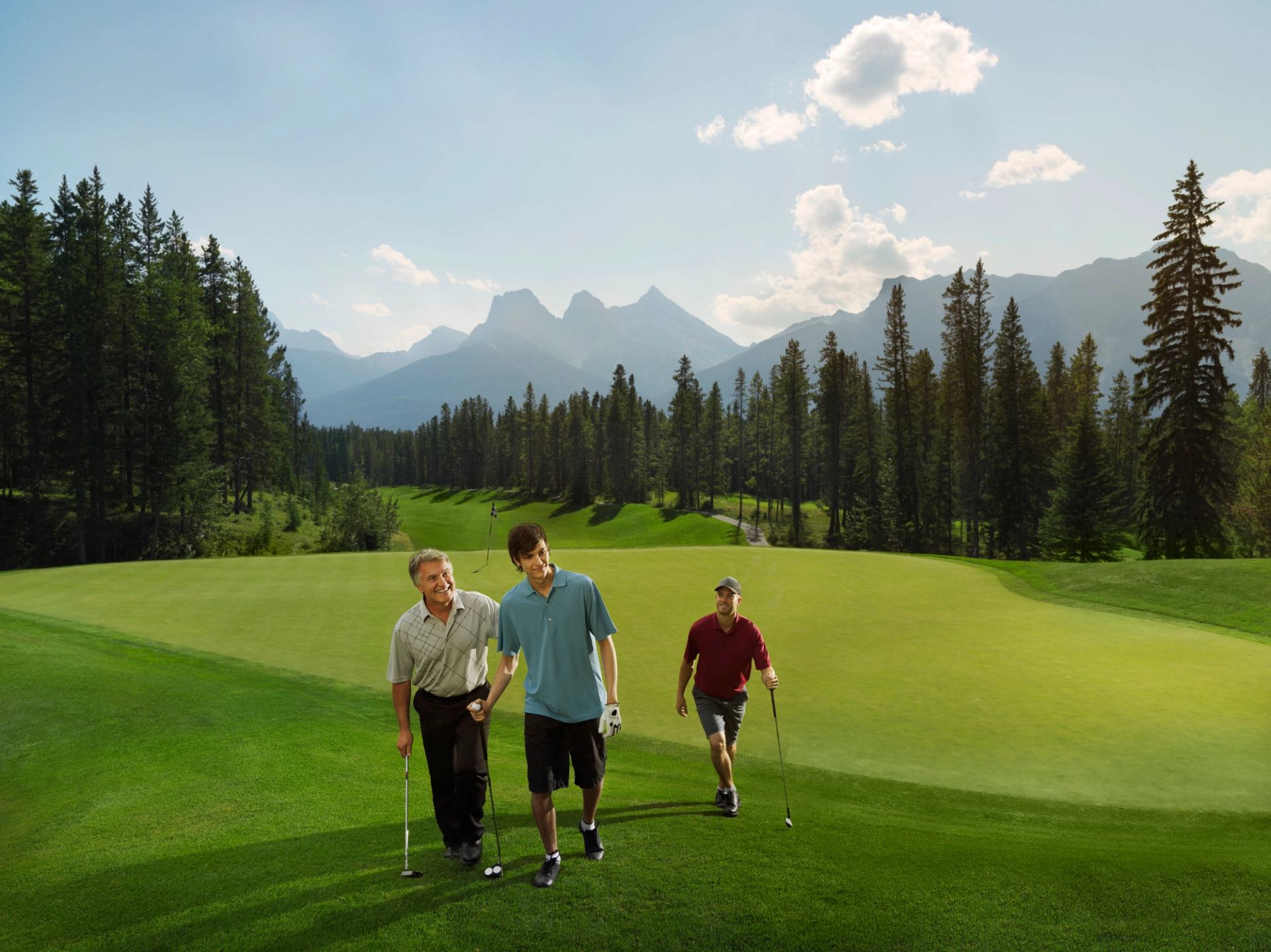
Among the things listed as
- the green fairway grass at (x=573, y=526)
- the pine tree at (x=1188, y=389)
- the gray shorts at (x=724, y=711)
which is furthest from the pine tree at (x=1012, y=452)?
the gray shorts at (x=724, y=711)

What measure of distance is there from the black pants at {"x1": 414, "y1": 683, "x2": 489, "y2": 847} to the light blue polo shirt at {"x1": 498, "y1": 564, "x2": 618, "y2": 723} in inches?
20.4

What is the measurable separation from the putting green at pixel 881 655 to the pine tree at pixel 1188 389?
1563 centimetres

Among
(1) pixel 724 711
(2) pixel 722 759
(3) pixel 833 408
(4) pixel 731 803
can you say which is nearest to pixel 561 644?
(2) pixel 722 759

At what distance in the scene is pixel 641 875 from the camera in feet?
15.1

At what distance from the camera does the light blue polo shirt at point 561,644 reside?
15.8ft

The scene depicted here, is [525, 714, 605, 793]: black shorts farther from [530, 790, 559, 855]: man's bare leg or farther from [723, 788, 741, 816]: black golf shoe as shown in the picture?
[723, 788, 741, 816]: black golf shoe

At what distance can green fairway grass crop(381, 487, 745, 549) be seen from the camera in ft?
212

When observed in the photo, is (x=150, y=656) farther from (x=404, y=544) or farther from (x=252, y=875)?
(x=404, y=544)

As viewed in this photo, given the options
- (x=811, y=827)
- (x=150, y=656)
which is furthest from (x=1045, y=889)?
(x=150, y=656)

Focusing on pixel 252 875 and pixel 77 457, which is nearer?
pixel 252 875

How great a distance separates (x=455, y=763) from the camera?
4973 mm

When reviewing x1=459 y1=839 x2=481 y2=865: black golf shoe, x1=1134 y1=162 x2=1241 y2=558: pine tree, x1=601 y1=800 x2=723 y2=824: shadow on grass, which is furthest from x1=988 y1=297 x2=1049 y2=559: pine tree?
x1=459 y1=839 x2=481 y2=865: black golf shoe

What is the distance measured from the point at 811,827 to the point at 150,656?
13.0 m

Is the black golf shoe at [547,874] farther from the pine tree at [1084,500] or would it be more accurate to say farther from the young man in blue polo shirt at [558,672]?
the pine tree at [1084,500]
